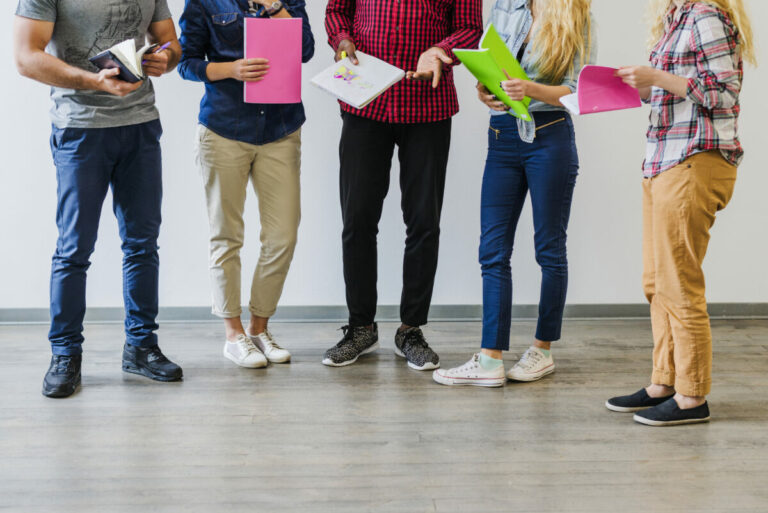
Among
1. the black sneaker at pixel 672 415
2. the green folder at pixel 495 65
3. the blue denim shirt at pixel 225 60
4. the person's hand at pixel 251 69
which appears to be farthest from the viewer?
the blue denim shirt at pixel 225 60

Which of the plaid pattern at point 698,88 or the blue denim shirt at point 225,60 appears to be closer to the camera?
the plaid pattern at point 698,88

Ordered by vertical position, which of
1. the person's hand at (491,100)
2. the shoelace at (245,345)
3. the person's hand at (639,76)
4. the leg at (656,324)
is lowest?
the shoelace at (245,345)

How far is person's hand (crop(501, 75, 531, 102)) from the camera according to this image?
2.45 meters

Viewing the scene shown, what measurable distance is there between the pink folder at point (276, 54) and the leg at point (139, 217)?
39cm

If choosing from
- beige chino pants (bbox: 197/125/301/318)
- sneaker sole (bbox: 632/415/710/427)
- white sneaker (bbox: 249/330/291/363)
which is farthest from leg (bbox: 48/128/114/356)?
sneaker sole (bbox: 632/415/710/427)

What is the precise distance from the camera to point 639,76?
2.21 metres

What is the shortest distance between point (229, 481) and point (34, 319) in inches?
73.9

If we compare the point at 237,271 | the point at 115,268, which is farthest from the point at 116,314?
the point at 237,271

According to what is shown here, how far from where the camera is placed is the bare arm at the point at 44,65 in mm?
2502

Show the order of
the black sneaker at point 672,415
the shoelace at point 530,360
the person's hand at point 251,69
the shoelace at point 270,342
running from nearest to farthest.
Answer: the black sneaker at point 672,415 < the person's hand at point 251,69 < the shoelace at point 530,360 < the shoelace at point 270,342

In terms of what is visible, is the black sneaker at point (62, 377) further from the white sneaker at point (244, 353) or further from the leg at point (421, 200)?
the leg at point (421, 200)

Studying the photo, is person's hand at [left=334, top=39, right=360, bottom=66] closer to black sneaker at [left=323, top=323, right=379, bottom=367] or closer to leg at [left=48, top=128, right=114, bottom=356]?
leg at [left=48, top=128, right=114, bottom=356]

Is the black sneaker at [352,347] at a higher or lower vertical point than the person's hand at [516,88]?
lower

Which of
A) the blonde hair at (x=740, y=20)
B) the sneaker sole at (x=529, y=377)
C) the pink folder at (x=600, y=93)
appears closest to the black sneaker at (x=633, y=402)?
the sneaker sole at (x=529, y=377)
